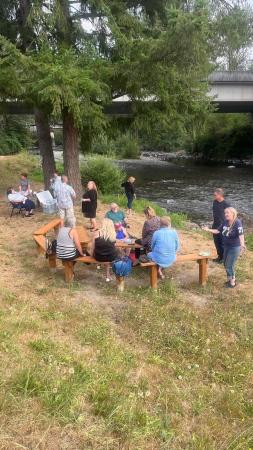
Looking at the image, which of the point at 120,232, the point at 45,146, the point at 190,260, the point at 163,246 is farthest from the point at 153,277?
the point at 45,146

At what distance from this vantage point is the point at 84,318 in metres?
6.57

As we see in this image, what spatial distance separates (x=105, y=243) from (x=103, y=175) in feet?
40.1

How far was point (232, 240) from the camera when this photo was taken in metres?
7.83

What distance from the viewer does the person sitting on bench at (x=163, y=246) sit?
7703 millimetres

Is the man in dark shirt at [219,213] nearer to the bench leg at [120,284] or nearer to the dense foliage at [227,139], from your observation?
the bench leg at [120,284]

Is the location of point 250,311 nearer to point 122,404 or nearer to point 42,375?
point 122,404

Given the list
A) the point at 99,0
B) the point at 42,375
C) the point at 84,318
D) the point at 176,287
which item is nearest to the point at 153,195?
the point at 99,0

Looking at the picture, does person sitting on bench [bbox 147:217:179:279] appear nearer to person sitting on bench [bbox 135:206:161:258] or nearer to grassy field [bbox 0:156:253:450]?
grassy field [bbox 0:156:253:450]

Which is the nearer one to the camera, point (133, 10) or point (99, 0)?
point (99, 0)

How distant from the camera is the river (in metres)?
20.8

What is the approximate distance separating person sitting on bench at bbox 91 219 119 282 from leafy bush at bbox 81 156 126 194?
38.1ft

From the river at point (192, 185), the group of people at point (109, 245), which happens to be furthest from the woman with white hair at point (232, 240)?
the river at point (192, 185)

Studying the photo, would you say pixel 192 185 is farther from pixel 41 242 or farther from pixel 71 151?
pixel 41 242

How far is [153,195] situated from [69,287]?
1751 centimetres
